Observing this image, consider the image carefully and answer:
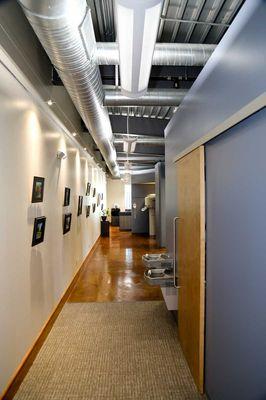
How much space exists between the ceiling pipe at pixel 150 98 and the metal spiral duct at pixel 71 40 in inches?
20.9

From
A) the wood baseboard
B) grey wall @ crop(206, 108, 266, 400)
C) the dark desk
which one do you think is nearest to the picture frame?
the wood baseboard

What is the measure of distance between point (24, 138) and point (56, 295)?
2.27 meters

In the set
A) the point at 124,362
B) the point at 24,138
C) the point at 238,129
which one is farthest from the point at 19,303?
the point at 238,129

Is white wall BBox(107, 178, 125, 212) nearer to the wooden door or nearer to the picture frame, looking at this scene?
the picture frame

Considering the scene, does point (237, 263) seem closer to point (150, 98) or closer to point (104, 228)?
point (150, 98)

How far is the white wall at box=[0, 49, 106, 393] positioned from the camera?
1980 mm

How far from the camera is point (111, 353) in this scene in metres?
2.63

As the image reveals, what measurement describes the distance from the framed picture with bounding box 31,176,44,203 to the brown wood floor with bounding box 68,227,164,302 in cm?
213

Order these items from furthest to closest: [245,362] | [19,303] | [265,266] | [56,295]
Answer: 1. [56,295]
2. [19,303]
3. [245,362]
4. [265,266]

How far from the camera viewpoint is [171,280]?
308cm

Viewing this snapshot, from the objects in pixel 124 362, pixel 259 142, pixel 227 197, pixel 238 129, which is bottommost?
pixel 124 362

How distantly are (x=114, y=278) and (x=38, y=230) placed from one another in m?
2.86

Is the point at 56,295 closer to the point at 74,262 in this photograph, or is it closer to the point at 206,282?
the point at 74,262

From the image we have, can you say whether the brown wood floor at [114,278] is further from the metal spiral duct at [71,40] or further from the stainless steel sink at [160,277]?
the metal spiral duct at [71,40]
